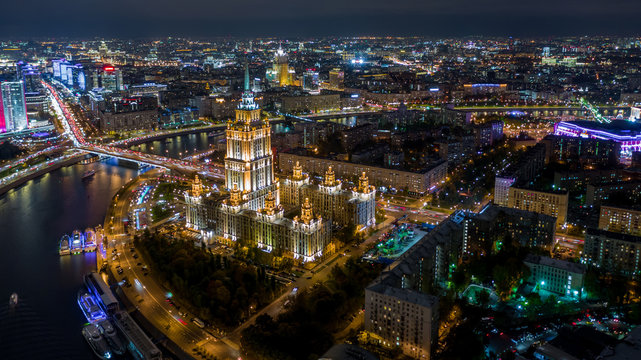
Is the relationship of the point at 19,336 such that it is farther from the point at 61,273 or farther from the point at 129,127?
the point at 129,127

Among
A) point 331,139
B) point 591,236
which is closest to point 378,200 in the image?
point 591,236

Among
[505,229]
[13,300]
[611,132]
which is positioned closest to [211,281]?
[13,300]

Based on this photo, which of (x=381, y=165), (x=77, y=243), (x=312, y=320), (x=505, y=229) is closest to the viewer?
(x=312, y=320)

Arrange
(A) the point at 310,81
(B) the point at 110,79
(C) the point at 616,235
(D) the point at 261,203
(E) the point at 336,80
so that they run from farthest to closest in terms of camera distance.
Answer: (E) the point at 336,80 < (A) the point at 310,81 < (B) the point at 110,79 < (D) the point at 261,203 < (C) the point at 616,235

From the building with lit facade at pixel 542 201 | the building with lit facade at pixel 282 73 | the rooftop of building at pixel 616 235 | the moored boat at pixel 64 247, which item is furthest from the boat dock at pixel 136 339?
the building with lit facade at pixel 282 73

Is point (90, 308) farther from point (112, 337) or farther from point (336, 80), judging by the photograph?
point (336, 80)

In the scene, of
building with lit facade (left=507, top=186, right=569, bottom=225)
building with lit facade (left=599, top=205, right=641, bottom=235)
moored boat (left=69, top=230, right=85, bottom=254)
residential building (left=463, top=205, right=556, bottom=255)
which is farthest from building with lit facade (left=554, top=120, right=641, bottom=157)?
moored boat (left=69, top=230, right=85, bottom=254)
